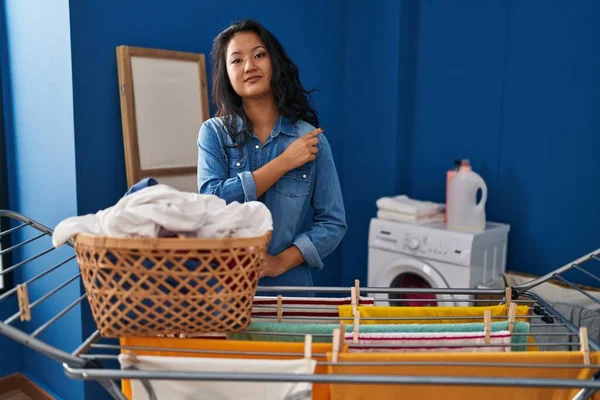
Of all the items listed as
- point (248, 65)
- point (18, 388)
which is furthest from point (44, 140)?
point (248, 65)

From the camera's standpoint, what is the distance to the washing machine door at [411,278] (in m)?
2.63

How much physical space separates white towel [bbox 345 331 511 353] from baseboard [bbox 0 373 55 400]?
2266mm

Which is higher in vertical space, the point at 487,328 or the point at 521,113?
the point at 521,113

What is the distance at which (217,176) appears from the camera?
4.51ft

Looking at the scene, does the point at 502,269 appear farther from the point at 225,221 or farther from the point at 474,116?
the point at 225,221

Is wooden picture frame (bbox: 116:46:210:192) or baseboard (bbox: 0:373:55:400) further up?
wooden picture frame (bbox: 116:46:210:192)

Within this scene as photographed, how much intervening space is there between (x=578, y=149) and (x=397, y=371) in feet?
7.23

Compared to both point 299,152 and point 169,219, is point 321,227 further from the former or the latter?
point 169,219

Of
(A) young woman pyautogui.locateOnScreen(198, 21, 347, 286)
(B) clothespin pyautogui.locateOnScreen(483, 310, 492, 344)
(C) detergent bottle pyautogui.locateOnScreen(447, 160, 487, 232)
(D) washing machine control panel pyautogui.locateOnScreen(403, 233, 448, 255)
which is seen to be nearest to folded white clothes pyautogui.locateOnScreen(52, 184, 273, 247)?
(B) clothespin pyautogui.locateOnScreen(483, 310, 492, 344)

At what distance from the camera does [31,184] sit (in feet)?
8.06

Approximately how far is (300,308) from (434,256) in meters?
1.66

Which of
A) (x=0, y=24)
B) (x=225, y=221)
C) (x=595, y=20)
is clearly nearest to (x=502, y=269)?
(x=595, y=20)

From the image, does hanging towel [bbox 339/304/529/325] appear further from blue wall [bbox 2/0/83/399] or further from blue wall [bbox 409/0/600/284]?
blue wall [bbox 409/0/600/284]

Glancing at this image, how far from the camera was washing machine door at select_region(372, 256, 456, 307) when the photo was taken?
2627 millimetres
